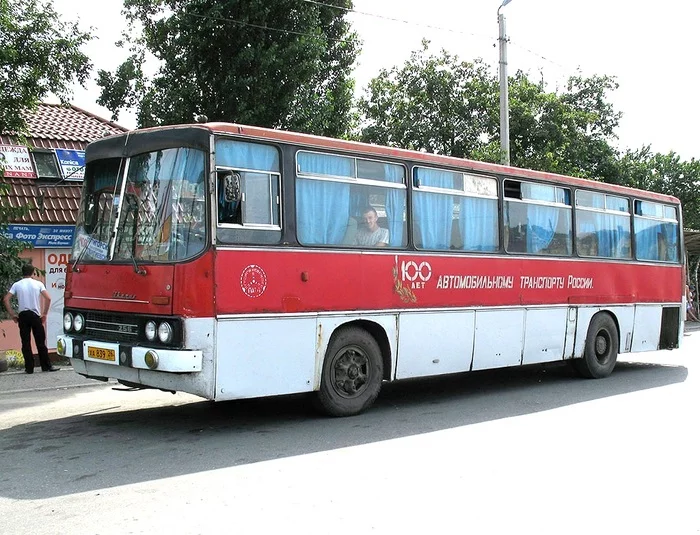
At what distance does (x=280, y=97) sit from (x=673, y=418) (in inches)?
406

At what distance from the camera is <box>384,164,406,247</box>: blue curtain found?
9.70 m

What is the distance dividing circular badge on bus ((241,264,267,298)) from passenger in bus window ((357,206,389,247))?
156cm

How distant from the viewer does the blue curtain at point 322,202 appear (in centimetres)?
867

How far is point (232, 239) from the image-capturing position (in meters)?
7.89

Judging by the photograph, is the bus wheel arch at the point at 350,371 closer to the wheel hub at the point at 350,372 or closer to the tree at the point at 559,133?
the wheel hub at the point at 350,372

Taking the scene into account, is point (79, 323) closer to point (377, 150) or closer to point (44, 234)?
point (377, 150)

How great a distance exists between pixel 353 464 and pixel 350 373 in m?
2.25

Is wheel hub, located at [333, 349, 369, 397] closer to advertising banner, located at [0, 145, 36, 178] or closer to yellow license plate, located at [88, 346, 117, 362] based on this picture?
yellow license plate, located at [88, 346, 117, 362]

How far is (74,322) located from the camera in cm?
873

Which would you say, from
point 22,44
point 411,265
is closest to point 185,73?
point 22,44

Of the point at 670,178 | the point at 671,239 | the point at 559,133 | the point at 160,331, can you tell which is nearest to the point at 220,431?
the point at 160,331

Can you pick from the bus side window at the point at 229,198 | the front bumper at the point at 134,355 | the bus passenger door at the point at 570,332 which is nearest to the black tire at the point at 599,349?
the bus passenger door at the point at 570,332

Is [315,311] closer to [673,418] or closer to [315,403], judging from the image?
[315,403]

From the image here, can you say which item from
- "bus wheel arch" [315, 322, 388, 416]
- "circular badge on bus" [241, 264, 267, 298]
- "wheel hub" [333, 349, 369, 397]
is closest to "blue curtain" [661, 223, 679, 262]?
"bus wheel arch" [315, 322, 388, 416]
